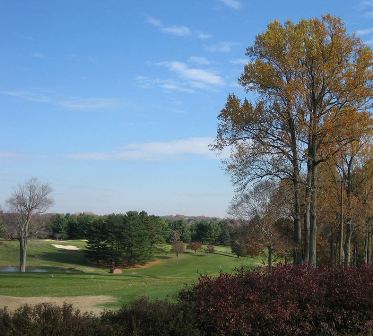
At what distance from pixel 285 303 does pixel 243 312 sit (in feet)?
2.68

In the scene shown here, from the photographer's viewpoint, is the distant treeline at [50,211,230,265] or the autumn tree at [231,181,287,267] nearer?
the autumn tree at [231,181,287,267]

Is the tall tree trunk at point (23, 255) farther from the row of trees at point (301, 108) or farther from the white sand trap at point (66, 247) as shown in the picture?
the row of trees at point (301, 108)

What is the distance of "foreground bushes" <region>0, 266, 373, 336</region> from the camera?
221 inches

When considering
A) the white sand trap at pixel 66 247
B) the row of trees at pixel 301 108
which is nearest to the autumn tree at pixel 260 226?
the row of trees at pixel 301 108

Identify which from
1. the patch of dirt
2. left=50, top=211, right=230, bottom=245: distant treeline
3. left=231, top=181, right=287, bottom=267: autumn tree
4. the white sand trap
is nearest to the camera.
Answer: the patch of dirt

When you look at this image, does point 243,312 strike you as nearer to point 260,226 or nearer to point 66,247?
point 260,226

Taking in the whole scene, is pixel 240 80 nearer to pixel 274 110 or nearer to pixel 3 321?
pixel 274 110

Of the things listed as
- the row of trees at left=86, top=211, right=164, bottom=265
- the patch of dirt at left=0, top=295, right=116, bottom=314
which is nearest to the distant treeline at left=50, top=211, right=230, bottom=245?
the row of trees at left=86, top=211, right=164, bottom=265

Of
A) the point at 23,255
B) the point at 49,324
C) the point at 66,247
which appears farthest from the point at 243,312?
the point at 66,247

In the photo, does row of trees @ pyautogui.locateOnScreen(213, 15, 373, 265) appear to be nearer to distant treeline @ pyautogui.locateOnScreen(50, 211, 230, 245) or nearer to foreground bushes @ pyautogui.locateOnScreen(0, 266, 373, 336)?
foreground bushes @ pyautogui.locateOnScreen(0, 266, 373, 336)

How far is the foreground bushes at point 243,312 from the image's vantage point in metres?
5.61

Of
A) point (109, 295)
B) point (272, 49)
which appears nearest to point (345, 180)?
point (272, 49)

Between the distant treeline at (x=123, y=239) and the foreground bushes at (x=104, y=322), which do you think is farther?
the distant treeline at (x=123, y=239)

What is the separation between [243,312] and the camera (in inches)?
260
